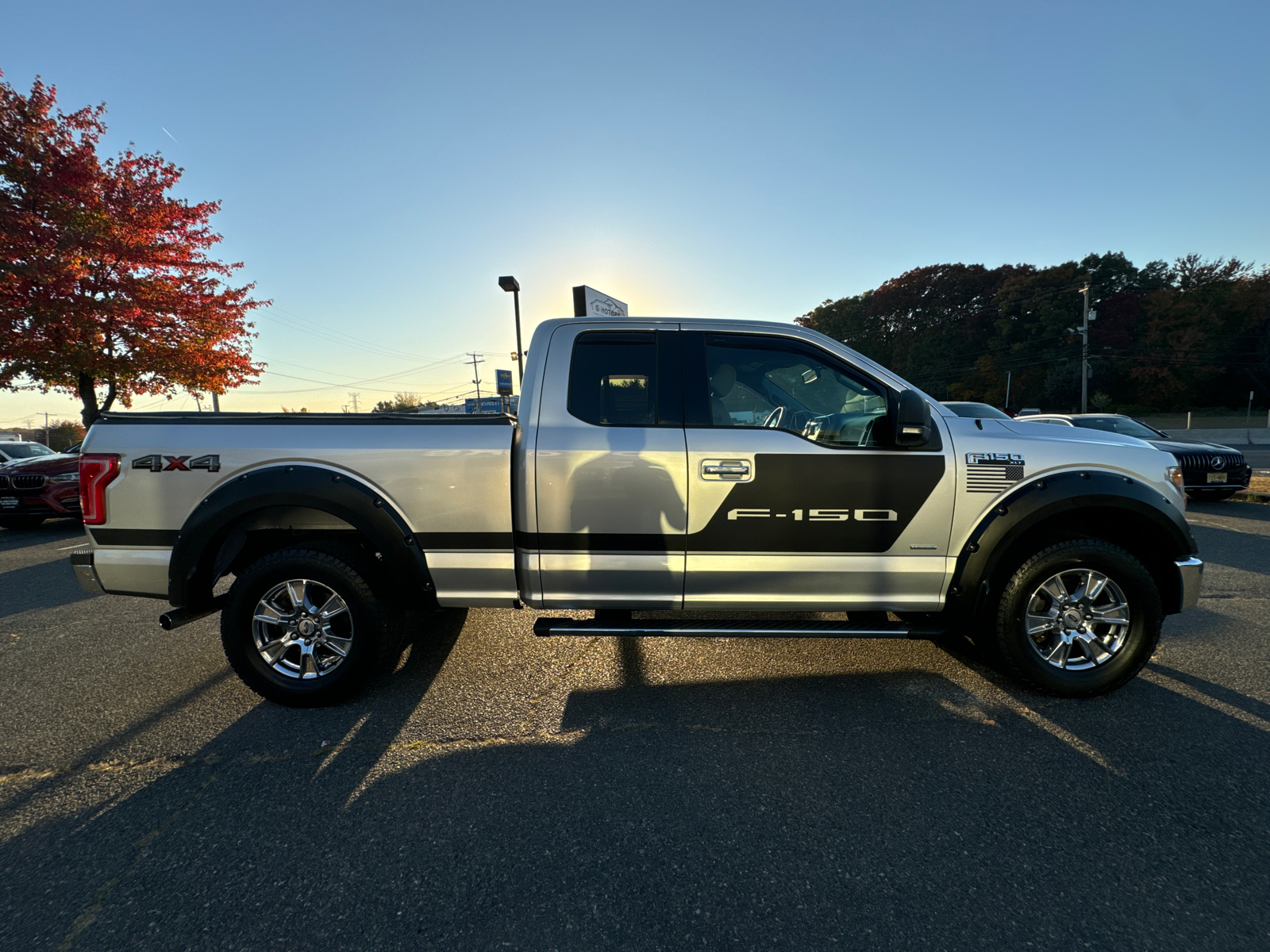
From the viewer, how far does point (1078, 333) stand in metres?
41.2

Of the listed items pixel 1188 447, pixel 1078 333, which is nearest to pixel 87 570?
pixel 1188 447

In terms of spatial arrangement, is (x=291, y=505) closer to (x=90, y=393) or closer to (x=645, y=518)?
(x=645, y=518)

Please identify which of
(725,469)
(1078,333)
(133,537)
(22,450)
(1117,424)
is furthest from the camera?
(1078,333)

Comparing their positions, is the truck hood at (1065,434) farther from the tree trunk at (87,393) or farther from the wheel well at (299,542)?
the tree trunk at (87,393)

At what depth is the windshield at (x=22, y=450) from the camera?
34.2ft

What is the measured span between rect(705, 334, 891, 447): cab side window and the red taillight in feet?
10.5

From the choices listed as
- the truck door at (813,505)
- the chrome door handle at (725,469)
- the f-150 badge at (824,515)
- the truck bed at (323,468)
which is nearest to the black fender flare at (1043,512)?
the truck door at (813,505)

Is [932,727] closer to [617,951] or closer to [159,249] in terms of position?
[617,951]

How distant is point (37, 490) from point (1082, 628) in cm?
1294

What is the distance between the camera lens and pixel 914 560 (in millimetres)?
3076

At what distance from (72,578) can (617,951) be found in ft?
23.6

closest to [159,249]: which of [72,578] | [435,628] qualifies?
[72,578]

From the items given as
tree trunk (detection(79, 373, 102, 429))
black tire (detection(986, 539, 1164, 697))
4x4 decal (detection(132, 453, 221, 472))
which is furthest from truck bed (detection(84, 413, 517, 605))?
tree trunk (detection(79, 373, 102, 429))

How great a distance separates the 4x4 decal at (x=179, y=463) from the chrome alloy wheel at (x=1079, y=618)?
4.41 m
